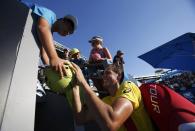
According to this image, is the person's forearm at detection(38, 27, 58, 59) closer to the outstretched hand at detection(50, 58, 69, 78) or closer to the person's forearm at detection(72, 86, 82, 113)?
the outstretched hand at detection(50, 58, 69, 78)

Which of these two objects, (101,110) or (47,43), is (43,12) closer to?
(47,43)

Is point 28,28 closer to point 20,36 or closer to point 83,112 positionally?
point 20,36

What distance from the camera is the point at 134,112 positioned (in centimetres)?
245

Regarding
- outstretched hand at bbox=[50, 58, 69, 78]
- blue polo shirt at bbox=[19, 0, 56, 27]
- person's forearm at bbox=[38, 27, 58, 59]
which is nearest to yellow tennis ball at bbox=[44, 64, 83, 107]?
outstretched hand at bbox=[50, 58, 69, 78]

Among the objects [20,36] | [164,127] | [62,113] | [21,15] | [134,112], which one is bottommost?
[164,127]

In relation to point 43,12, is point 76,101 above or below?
below

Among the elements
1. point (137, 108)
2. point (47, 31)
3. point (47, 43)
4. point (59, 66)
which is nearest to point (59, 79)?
point (59, 66)

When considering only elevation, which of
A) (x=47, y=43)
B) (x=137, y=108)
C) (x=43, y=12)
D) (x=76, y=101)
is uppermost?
(x=43, y=12)

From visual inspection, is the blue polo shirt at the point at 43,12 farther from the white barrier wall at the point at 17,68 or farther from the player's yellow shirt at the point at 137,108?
the player's yellow shirt at the point at 137,108

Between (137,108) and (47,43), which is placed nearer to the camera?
(47,43)

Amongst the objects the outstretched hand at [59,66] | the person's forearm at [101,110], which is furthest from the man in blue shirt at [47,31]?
the person's forearm at [101,110]

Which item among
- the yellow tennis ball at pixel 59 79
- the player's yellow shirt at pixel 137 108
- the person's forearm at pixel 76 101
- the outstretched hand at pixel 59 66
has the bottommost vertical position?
the player's yellow shirt at pixel 137 108

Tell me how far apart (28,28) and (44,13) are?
0.76 ft

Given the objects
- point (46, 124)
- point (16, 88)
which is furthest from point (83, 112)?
point (16, 88)
